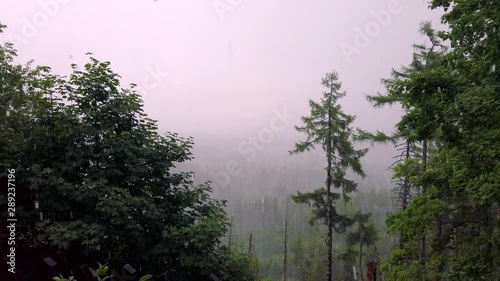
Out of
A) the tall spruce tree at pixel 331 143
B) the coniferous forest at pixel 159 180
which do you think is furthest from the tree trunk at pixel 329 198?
the coniferous forest at pixel 159 180

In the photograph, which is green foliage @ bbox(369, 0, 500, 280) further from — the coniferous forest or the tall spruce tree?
the tall spruce tree

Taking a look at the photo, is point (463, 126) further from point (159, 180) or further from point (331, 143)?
point (331, 143)

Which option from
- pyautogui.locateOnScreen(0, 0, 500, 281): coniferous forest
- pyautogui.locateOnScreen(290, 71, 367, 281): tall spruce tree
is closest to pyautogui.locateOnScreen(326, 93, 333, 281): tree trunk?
pyautogui.locateOnScreen(290, 71, 367, 281): tall spruce tree

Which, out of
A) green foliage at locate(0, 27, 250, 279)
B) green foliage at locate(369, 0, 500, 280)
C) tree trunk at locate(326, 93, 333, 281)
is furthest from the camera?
tree trunk at locate(326, 93, 333, 281)

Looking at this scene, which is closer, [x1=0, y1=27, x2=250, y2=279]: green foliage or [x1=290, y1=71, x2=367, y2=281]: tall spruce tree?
[x1=0, y1=27, x2=250, y2=279]: green foliage

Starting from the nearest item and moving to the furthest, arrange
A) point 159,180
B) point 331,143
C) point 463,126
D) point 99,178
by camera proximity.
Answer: point 463,126 < point 99,178 < point 159,180 < point 331,143

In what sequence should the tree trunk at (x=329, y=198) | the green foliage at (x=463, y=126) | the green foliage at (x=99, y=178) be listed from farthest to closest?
the tree trunk at (x=329, y=198)
the green foliage at (x=99, y=178)
the green foliage at (x=463, y=126)

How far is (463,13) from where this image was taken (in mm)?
7062

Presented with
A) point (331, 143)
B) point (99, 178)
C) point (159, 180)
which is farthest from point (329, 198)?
point (99, 178)

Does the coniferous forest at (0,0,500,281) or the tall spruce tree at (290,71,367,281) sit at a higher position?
the tall spruce tree at (290,71,367,281)

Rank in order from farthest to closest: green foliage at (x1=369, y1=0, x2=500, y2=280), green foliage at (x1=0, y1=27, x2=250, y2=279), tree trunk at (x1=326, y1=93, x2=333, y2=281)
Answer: tree trunk at (x1=326, y1=93, x2=333, y2=281)
green foliage at (x1=0, y1=27, x2=250, y2=279)
green foliage at (x1=369, y1=0, x2=500, y2=280)

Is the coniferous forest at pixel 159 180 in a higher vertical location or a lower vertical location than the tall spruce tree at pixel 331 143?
lower

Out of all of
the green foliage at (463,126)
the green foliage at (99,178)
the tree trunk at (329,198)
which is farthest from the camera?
the tree trunk at (329,198)

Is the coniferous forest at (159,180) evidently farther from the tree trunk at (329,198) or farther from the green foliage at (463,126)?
the tree trunk at (329,198)
